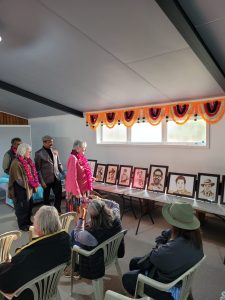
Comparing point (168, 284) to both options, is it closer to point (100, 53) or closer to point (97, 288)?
point (97, 288)

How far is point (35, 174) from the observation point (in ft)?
12.3

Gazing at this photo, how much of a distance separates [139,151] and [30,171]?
2008 millimetres

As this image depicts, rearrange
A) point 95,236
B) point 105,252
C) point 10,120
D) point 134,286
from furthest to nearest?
point 10,120 < point 105,252 < point 95,236 < point 134,286

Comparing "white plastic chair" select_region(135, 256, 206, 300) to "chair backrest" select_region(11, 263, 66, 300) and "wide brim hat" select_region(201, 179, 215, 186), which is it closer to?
"chair backrest" select_region(11, 263, 66, 300)

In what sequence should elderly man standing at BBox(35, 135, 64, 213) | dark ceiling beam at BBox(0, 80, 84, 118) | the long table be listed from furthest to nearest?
dark ceiling beam at BBox(0, 80, 84, 118) → elderly man standing at BBox(35, 135, 64, 213) → the long table

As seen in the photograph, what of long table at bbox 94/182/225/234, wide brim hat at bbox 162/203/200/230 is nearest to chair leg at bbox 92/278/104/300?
wide brim hat at bbox 162/203/200/230

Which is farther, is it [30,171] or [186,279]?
[30,171]

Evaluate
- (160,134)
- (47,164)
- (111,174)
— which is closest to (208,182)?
(160,134)

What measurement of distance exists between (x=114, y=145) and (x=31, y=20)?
3048mm

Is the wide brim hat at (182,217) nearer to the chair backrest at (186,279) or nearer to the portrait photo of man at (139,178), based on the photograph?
the chair backrest at (186,279)

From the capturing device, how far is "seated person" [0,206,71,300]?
139 centimetres

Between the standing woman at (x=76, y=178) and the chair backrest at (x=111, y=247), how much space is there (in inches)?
56.8

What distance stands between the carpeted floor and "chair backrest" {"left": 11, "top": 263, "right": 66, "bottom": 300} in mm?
598

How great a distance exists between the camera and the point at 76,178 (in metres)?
3.46
